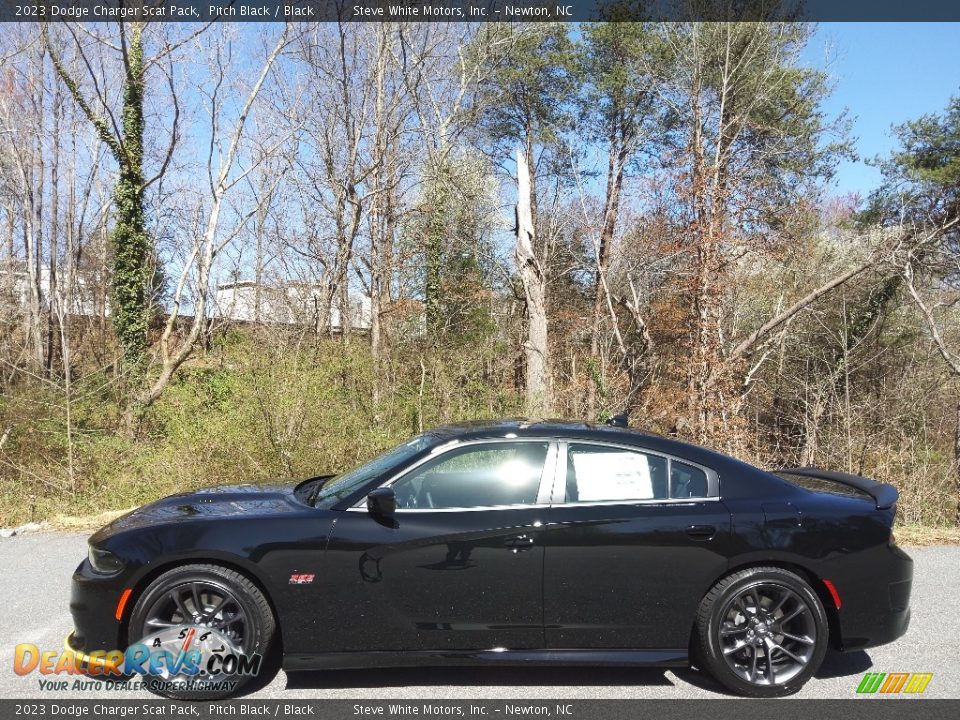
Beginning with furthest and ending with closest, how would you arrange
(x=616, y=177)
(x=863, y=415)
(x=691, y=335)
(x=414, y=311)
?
(x=616, y=177)
(x=414, y=311)
(x=863, y=415)
(x=691, y=335)

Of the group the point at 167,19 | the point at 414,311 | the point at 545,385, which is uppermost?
the point at 167,19

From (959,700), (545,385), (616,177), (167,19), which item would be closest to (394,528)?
(959,700)

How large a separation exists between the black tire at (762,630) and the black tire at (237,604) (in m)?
2.23

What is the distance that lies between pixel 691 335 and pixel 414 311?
10457mm

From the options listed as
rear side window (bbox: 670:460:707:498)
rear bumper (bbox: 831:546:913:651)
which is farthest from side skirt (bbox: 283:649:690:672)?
rear bumper (bbox: 831:546:913:651)

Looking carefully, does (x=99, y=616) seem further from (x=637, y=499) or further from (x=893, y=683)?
(x=893, y=683)

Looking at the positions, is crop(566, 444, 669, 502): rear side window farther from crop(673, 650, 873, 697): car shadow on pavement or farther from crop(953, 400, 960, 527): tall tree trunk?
crop(953, 400, 960, 527): tall tree trunk

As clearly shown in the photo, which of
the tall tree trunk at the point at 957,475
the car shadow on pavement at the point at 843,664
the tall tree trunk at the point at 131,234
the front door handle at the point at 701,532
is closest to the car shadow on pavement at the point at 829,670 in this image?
the car shadow on pavement at the point at 843,664

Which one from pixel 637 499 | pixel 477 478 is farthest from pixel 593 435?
pixel 477 478

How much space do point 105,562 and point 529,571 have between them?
7.17 ft

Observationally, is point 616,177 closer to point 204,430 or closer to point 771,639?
point 204,430

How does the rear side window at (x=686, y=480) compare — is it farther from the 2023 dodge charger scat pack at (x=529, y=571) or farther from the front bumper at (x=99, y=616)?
the front bumper at (x=99, y=616)

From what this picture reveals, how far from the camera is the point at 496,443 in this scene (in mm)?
4129

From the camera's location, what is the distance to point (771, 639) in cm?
386
